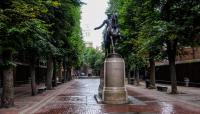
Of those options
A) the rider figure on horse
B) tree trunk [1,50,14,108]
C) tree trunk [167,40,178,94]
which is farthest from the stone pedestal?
tree trunk [167,40,178,94]

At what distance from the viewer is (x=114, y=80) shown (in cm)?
2278

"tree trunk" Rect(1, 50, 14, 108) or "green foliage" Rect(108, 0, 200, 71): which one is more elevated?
"green foliage" Rect(108, 0, 200, 71)

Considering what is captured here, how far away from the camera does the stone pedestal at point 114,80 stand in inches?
885

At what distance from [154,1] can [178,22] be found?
17.9ft

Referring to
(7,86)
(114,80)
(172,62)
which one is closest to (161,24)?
(114,80)

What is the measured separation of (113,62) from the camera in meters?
22.8

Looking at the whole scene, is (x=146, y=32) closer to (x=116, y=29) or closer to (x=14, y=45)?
(x=116, y=29)

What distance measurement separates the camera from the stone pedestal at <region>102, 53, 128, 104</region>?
73.8 ft

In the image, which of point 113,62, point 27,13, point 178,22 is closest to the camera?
point 27,13

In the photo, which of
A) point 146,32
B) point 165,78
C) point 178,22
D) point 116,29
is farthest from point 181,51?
point 165,78

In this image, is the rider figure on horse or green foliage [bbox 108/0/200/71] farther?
the rider figure on horse

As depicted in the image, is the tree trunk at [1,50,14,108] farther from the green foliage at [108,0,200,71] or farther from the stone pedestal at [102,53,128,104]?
the green foliage at [108,0,200,71]

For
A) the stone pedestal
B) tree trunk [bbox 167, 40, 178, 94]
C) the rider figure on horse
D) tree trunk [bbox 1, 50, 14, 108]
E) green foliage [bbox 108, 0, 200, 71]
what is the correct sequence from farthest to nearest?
1. tree trunk [bbox 167, 40, 178, 94]
2. the rider figure on horse
3. green foliage [bbox 108, 0, 200, 71]
4. the stone pedestal
5. tree trunk [bbox 1, 50, 14, 108]

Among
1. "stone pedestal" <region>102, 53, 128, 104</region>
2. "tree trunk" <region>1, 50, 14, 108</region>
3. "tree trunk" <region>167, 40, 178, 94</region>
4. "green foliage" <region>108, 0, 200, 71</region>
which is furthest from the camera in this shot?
"tree trunk" <region>167, 40, 178, 94</region>
